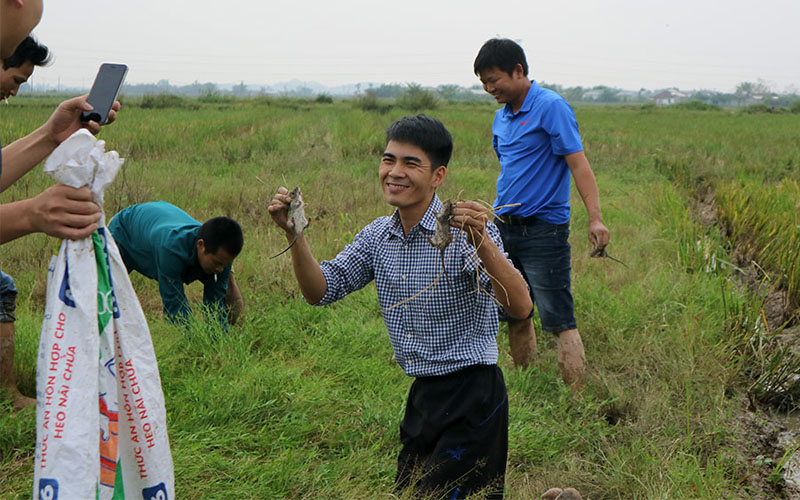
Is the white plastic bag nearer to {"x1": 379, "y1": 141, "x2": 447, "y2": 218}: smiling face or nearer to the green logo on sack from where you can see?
the green logo on sack

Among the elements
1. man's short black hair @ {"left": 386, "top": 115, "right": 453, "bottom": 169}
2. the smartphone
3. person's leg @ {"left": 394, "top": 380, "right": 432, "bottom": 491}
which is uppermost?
the smartphone

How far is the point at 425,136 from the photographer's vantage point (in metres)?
1.98

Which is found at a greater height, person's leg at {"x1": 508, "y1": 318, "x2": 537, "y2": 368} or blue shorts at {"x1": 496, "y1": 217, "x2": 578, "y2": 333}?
blue shorts at {"x1": 496, "y1": 217, "x2": 578, "y2": 333}

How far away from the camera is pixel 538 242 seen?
10.3 ft

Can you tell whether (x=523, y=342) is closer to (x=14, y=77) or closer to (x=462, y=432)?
(x=462, y=432)

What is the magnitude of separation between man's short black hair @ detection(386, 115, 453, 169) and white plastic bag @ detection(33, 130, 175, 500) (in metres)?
0.83

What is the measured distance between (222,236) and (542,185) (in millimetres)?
1608

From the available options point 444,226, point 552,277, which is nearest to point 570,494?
point 444,226

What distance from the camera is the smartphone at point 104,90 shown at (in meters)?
1.78

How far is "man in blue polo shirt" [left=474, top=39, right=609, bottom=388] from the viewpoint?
3.08 m

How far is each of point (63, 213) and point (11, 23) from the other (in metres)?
0.37

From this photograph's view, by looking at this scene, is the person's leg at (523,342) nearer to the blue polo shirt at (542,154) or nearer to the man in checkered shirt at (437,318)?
the blue polo shirt at (542,154)

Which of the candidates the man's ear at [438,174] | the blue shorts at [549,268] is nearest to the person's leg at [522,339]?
the blue shorts at [549,268]

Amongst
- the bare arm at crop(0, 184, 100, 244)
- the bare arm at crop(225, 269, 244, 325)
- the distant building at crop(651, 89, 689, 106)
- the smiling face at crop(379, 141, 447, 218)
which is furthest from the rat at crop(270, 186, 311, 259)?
the distant building at crop(651, 89, 689, 106)
